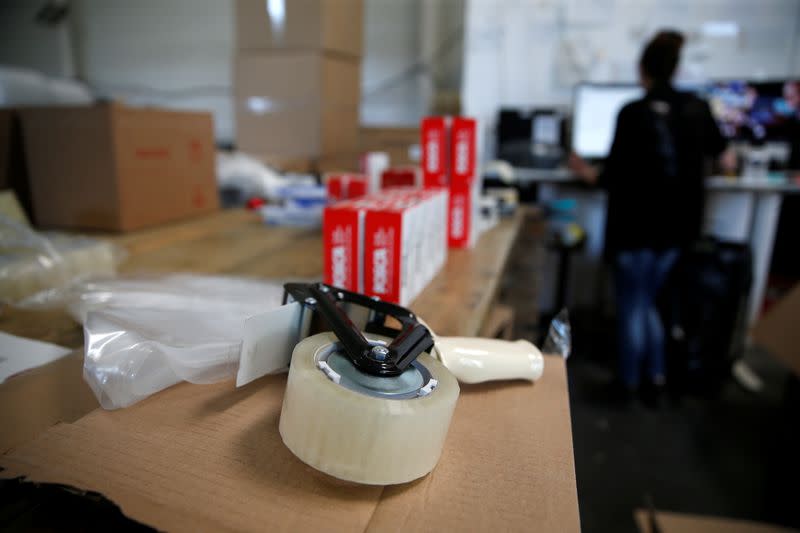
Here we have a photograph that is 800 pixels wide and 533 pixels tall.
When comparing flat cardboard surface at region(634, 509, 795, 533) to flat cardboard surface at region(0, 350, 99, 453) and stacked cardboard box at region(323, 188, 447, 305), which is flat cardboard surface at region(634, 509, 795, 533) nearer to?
stacked cardboard box at region(323, 188, 447, 305)

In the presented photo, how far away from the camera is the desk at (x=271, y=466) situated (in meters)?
0.38

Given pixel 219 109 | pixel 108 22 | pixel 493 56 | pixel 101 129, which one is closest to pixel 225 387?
pixel 101 129

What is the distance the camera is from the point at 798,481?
159cm

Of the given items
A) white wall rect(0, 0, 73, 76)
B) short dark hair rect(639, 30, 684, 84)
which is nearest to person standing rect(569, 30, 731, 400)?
short dark hair rect(639, 30, 684, 84)

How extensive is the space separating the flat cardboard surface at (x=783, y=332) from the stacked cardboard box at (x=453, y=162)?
0.96 metres

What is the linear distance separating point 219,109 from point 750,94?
3.69m

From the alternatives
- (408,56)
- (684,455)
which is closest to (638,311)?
(684,455)

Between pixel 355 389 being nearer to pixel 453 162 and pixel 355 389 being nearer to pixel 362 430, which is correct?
pixel 362 430

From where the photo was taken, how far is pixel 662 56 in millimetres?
2023

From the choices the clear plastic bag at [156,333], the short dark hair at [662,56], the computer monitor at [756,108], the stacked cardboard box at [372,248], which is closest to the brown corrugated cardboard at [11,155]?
the clear plastic bag at [156,333]

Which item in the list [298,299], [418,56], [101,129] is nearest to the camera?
[298,299]

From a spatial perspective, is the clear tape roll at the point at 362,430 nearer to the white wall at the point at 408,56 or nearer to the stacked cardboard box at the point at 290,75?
the stacked cardboard box at the point at 290,75

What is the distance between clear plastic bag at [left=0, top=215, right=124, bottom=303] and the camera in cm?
83

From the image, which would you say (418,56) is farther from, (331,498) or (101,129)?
(331,498)
